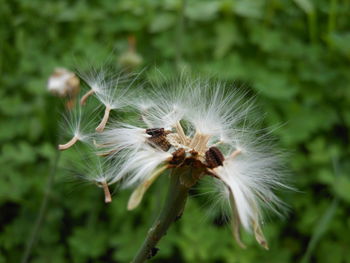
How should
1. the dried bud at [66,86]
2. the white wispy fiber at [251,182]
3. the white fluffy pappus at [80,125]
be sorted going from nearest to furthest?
1. the white wispy fiber at [251,182]
2. the white fluffy pappus at [80,125]
3. the dried bud at [66,86]

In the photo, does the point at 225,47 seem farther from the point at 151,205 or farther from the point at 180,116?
the point at 180,116

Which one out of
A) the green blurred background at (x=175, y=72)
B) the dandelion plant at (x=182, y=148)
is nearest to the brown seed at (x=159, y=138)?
the dandelion plant at (x=182, y=148)

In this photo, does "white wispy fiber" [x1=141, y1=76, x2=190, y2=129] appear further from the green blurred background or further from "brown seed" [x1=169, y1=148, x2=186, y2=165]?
the green blurred background

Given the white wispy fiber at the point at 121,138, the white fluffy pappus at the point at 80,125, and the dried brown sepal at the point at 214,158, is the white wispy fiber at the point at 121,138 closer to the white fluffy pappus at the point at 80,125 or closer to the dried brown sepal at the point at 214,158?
the white fluffy pappus at the point at 80,125

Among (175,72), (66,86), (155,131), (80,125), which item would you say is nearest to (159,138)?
(155,131)

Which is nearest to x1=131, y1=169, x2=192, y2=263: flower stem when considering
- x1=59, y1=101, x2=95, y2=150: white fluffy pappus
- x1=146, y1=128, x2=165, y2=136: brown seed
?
x1=146, y1=128, x2=165, y2=136: brown seed

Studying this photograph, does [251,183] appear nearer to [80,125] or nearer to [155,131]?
[155,131]

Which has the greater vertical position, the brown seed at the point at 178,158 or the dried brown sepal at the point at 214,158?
the dried brown sepal at the point at 214,158
